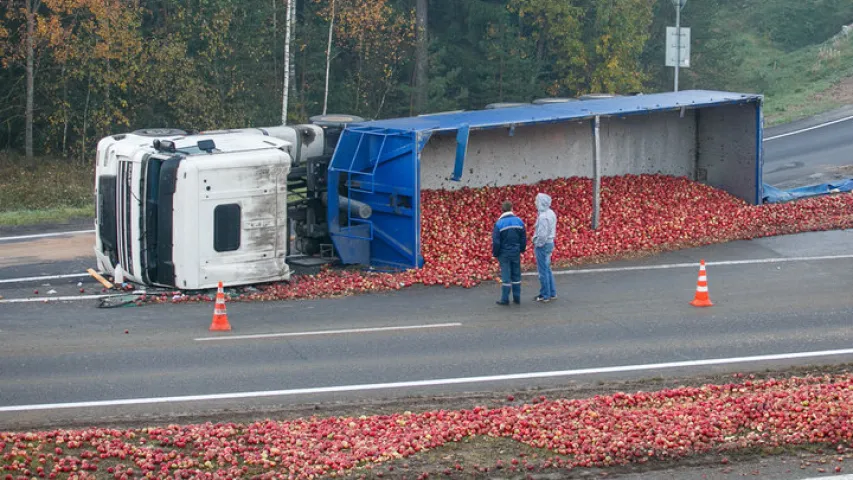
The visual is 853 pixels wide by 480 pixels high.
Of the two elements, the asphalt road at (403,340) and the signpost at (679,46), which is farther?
the signpost at (679,46)

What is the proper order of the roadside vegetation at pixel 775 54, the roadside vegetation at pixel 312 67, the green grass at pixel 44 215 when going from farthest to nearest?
the roadside vegetation at pixel 775 54 < the roadside vegetation at pixel 312 67 < the green grass at pixel 44 215

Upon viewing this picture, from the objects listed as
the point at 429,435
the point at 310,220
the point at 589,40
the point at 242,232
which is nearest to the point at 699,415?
the point at 429,435

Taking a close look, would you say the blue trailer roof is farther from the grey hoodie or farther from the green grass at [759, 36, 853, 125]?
the green grass at [759, 36, 853, 125]

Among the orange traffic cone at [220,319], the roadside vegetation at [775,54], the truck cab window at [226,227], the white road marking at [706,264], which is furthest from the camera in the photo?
the roadside vegetation at [775,54]

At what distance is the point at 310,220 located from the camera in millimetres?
19672

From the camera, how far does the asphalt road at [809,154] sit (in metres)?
28.1

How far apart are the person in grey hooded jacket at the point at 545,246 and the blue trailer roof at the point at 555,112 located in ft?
9.25

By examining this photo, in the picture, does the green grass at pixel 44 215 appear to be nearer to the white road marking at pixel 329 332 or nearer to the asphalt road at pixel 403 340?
the asphalt road at pixel 403 340

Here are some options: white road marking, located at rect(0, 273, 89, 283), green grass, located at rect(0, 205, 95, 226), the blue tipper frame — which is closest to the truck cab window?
the blue tipper frame

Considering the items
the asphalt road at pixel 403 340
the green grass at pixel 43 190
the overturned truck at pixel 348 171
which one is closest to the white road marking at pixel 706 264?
the asphalt road at pixel 403 340

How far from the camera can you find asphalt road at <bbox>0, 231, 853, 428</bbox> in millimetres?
12352

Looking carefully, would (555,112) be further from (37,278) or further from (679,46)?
(679,46)

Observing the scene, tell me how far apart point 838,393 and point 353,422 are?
5011 millimetres

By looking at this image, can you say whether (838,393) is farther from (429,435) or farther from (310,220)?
(310,220)
